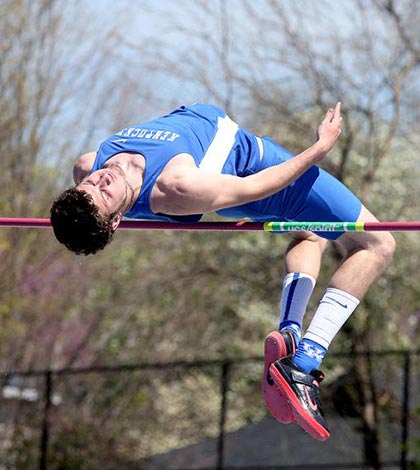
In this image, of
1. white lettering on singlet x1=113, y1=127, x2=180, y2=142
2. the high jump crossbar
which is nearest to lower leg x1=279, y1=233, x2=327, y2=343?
the high jump crossbar

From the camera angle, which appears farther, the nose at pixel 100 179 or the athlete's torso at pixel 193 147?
the athlete's torso at pixel 193 147

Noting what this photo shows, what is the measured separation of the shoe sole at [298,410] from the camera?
486cm

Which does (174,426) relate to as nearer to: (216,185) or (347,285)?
(347,285)

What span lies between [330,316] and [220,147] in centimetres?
94

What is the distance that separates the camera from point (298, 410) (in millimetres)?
4871

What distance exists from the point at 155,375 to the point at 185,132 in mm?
9682

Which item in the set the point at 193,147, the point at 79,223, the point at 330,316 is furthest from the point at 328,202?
the point at 79,223

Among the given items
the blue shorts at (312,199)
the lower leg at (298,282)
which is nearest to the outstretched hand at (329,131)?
the blue shorts at (312,199)

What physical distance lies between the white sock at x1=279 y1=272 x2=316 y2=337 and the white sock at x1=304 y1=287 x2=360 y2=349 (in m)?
0.11

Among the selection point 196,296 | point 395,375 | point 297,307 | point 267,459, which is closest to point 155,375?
point 196,296

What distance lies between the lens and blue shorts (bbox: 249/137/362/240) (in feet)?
16.5

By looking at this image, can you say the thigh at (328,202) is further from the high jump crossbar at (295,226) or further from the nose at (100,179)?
the nose at (100,179)

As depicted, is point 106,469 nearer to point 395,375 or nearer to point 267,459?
point 267,459

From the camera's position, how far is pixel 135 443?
12234mm
